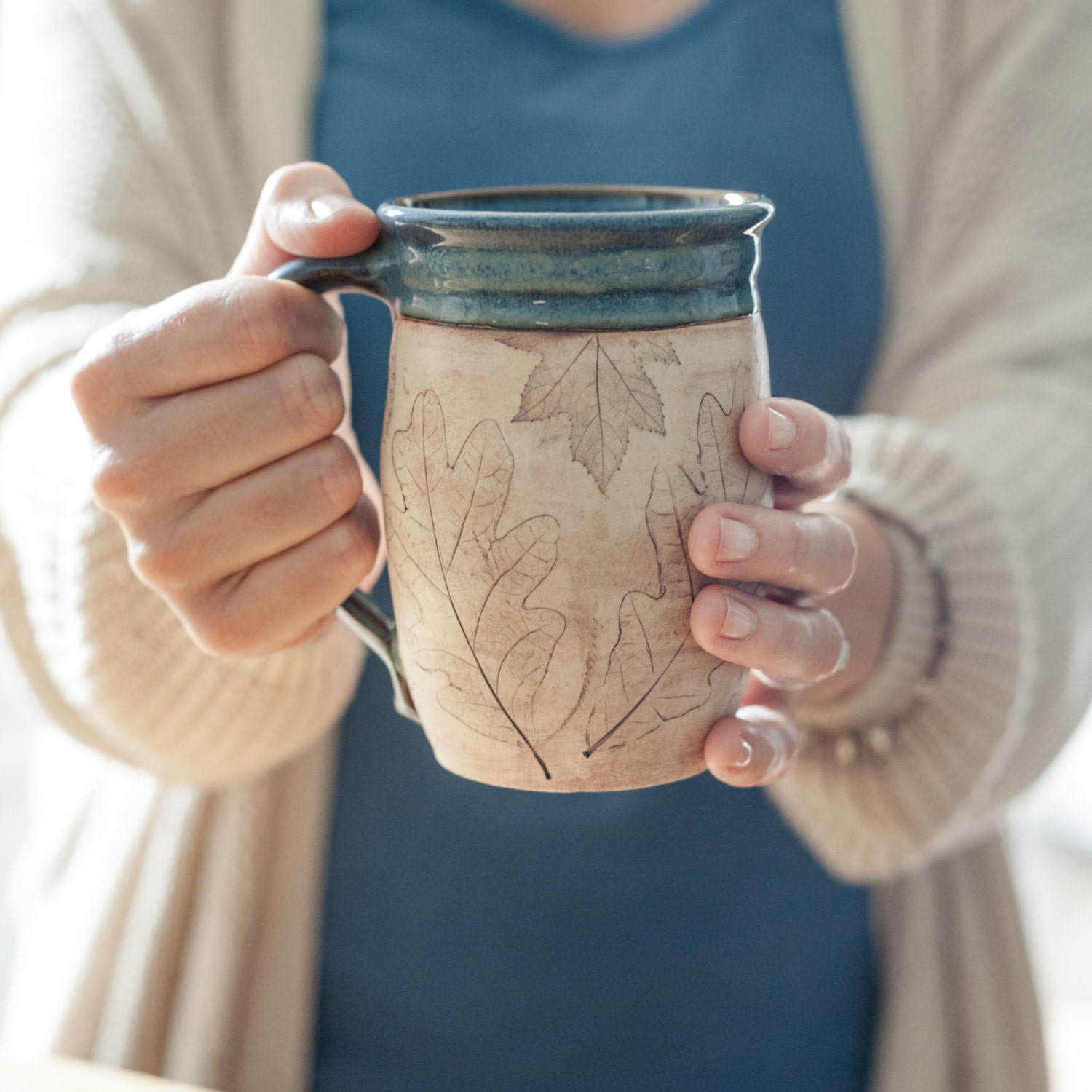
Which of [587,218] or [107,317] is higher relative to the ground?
[587,218]

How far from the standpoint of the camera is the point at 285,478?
1.59 ft

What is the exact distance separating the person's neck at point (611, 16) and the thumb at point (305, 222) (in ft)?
2.03

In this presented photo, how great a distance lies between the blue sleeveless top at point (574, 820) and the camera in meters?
Answer: 0.96

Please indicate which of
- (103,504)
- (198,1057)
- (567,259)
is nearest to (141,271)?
(103,504)

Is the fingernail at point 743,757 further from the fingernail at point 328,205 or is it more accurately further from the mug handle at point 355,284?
the fingernail at point 328,205

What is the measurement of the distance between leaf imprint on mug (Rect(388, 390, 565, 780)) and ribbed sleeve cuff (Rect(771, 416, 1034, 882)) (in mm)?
356

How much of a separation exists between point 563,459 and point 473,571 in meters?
0.07

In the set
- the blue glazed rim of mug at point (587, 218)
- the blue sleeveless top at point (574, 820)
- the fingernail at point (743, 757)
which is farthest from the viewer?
the blue sleeveless top at point (574, 820)

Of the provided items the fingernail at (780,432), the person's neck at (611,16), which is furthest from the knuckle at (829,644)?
the person's neck at (611,16)

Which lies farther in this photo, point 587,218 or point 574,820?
point 574,820

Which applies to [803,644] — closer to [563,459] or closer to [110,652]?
[563,459]

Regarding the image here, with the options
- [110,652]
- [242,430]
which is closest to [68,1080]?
[110,652]

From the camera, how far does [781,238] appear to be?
97 cm

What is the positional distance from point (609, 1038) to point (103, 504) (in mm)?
738
